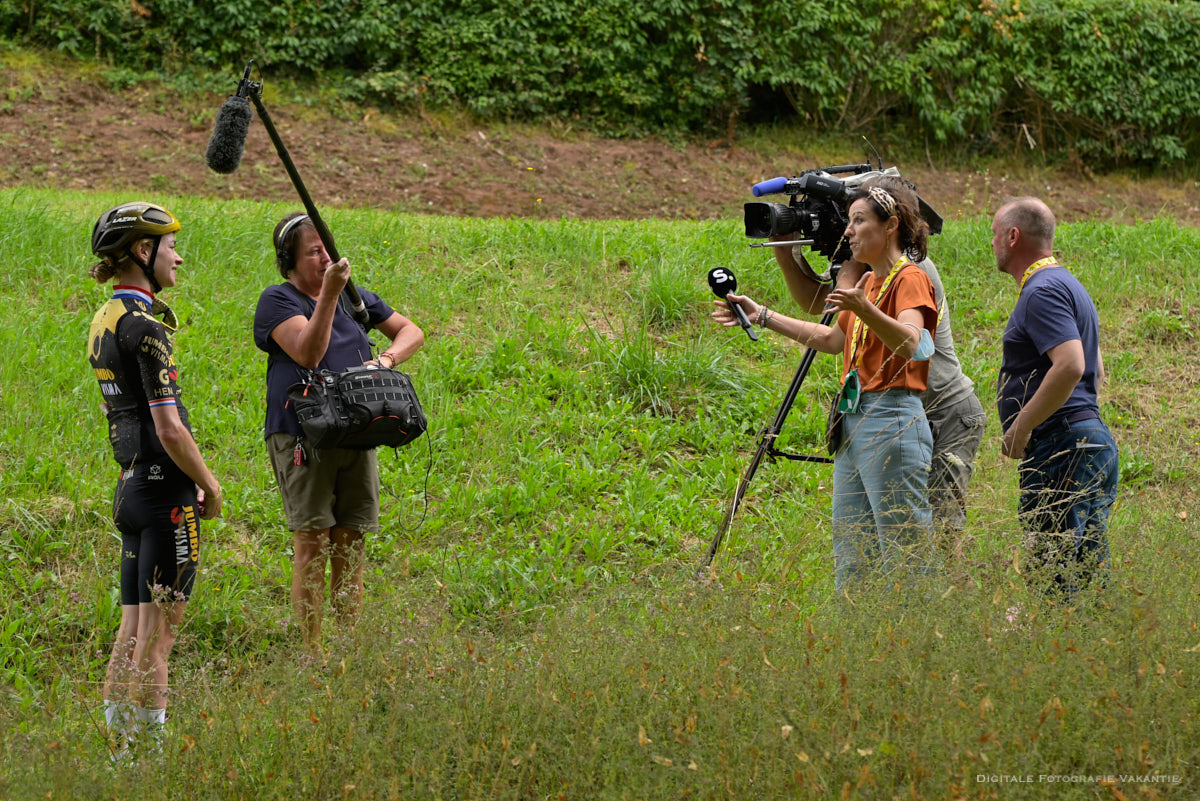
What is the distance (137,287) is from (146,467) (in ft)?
1.92

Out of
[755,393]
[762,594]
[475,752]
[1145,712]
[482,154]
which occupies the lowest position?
[482,154]

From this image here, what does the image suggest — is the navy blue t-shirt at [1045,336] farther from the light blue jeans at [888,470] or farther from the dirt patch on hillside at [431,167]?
the dirt patch on hillside at [431,167]

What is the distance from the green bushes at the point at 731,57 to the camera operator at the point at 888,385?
975cm

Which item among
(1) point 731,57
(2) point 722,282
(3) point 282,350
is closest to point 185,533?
(3) point 282,350

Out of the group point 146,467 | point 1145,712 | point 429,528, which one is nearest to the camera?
point 1145,712

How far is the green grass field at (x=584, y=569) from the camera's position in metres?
2.30

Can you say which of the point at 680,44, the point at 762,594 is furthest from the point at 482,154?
the point at 762,594

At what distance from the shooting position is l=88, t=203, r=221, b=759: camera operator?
3.26 m

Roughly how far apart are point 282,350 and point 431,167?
26.3 feet

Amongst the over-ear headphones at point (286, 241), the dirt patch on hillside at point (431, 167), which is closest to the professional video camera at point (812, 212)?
the over-ear headphones at point (286, 241)

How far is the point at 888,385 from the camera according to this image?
356cm

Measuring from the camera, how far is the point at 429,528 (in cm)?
500

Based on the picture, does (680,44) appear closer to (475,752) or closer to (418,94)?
(418,94)

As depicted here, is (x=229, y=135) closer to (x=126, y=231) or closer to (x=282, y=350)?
(x=126, y=231)
